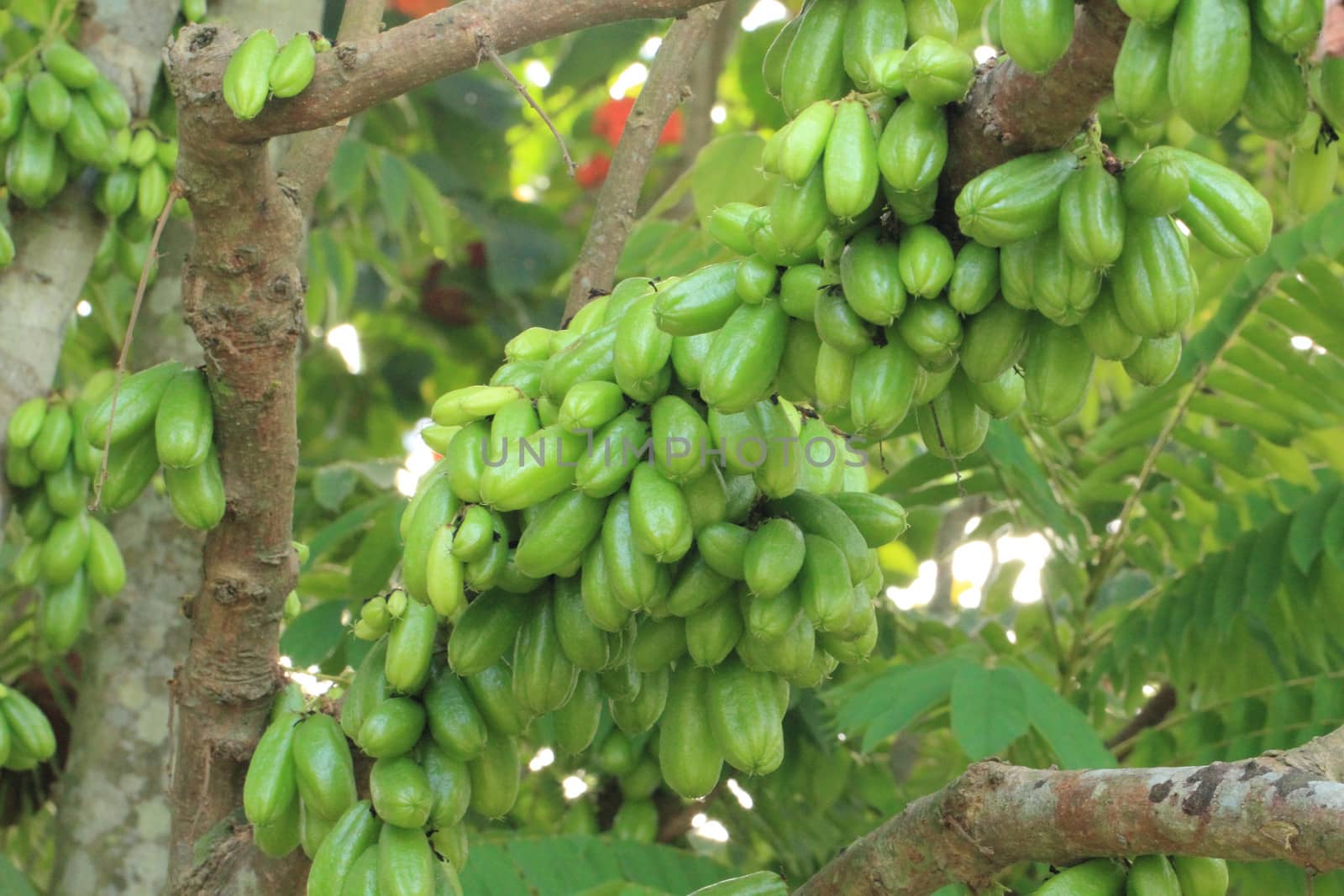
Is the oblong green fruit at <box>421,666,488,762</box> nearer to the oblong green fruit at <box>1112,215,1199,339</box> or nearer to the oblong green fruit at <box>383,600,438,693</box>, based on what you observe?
the oblong green fruit at <box>383,600,438,693</box>

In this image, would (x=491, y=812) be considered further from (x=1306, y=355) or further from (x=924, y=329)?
(x=1306, y=355)

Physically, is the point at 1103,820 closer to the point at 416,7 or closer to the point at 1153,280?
the point at 1153,280

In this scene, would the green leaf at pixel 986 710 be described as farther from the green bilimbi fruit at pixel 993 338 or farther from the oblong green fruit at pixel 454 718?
the green bilimbi fruit at pixel 993 338

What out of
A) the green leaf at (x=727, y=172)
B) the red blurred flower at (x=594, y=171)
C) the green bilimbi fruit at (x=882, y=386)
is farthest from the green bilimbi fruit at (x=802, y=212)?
the red blurred flower at (x=594, y=171)

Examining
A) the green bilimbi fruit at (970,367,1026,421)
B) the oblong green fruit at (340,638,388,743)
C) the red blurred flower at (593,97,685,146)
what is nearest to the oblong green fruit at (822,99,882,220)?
the green bilimbi fruit at (970,367,1026,421)

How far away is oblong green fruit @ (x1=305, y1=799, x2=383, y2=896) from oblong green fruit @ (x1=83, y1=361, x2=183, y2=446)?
1.79 ft

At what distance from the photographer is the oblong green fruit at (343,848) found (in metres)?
1.40

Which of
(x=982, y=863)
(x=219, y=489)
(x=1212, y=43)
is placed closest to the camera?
(x=1212, y=43)

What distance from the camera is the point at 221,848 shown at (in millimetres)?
1665

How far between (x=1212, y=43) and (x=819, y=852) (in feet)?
6.98

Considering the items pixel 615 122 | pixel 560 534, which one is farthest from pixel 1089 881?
pixel 615 122

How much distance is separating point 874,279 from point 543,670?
1.72 ft

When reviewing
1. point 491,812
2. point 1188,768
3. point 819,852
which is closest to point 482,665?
point 491,812

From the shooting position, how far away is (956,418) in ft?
4.30
